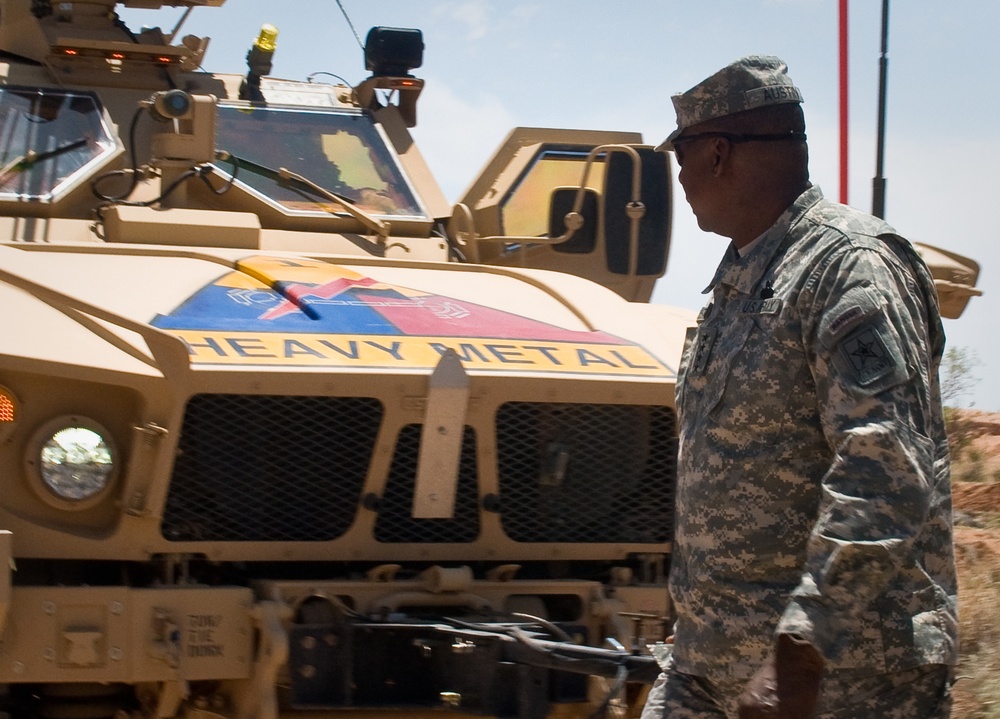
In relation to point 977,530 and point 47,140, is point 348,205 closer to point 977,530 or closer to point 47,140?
point 47,140

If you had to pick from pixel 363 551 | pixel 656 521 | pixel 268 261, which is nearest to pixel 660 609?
pixel 656 521

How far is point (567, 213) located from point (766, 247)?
2.88m

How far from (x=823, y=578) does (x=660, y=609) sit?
1991 millimetres


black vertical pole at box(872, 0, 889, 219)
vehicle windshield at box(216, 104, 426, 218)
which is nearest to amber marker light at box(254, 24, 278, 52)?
vehicle windshield at box(216, 104, 426, 218)

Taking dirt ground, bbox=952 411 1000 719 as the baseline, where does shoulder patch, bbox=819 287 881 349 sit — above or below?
above

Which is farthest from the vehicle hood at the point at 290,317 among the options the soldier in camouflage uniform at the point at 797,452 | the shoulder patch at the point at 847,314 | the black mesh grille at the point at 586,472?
the shoulder patch at the point at 847,314

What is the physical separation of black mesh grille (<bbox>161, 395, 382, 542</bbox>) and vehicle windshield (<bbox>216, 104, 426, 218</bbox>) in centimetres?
160

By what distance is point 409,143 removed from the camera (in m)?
5.98

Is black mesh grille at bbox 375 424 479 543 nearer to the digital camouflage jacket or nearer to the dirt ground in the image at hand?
the digital camouflage jacket

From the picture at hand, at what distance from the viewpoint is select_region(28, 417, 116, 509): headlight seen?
3627 millimetres

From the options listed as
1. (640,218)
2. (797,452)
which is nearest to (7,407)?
(797,452)

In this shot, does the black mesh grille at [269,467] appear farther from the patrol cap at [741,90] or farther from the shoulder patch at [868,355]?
the shoulder patch at [868,355]

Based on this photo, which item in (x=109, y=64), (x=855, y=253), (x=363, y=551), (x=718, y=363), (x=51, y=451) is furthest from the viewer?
(x=109, y=64)

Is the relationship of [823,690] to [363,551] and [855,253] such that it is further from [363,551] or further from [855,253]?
[363,551]
